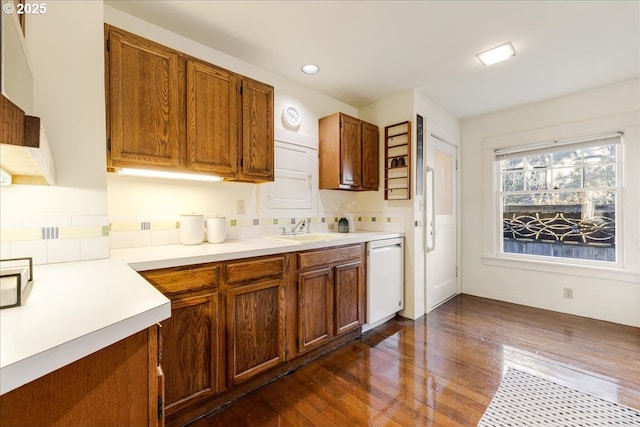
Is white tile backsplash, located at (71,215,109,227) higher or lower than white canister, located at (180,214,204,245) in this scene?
higher

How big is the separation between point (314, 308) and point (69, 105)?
6.37ft

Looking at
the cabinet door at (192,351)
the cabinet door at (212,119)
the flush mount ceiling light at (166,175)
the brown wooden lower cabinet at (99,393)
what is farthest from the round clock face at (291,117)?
the brown wooden lower cabinet at (99,393)

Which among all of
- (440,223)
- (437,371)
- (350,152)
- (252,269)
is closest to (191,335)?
(252,269)

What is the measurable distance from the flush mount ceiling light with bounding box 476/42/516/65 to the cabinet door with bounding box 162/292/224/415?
275cm

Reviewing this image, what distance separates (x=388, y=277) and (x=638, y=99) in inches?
118

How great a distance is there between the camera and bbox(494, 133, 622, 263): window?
2902mm

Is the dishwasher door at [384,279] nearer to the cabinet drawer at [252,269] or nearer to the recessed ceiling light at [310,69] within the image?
the cabinet drawer at [252,269]

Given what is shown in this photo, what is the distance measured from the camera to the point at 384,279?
2.73m

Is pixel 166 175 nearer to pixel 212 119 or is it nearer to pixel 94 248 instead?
pixel 212 119

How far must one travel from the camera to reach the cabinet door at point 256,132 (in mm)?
2072

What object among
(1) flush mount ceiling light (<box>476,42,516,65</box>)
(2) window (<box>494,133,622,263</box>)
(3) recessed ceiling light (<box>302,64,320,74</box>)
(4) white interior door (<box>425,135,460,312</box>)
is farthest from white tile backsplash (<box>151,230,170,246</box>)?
(2) window (<box>494,133,622,263</box>)

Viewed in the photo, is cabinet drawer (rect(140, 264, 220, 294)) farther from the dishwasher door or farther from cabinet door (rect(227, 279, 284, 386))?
the dishwasher door

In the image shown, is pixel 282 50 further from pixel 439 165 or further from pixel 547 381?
pixel 547 381

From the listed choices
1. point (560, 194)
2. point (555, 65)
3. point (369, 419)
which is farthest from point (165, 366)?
point (560, 194)
